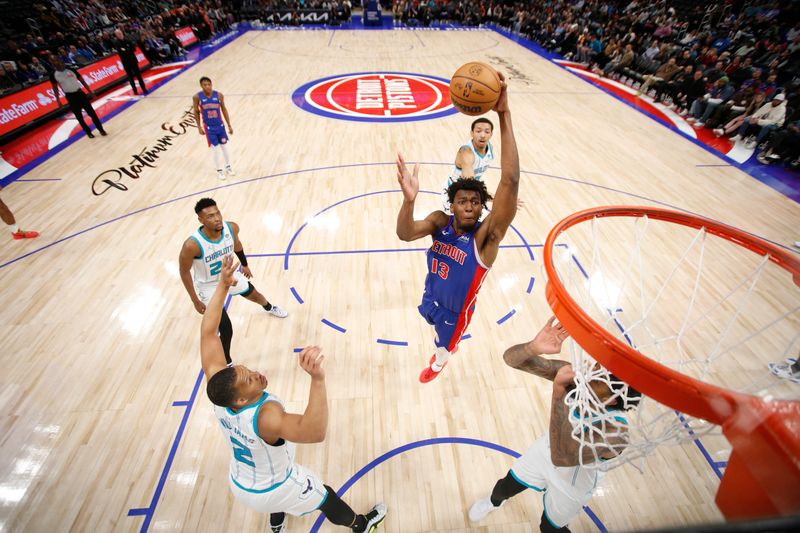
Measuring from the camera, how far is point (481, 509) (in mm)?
2850

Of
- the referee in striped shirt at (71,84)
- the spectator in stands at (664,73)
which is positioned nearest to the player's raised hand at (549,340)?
the referee in striped shirt at (71,84)

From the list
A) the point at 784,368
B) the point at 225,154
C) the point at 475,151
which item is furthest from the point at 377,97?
the point at 784,368

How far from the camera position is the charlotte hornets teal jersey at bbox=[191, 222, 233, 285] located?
354cm

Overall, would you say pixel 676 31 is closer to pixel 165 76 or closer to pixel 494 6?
pixel 494 6

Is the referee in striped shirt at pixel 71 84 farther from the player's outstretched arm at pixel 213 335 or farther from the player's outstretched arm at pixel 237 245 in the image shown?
the player's outstretched arm at pixel 213 335

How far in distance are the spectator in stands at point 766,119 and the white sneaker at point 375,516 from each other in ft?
39.9

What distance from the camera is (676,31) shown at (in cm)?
1572

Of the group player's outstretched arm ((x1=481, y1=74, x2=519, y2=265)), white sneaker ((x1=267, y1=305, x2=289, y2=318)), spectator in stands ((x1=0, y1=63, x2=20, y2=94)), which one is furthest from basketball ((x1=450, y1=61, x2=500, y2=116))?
spectator in stands ((x1=0, y1=63, x2=20, y2=94))

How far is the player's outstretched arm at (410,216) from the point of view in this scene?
2684 millimetres

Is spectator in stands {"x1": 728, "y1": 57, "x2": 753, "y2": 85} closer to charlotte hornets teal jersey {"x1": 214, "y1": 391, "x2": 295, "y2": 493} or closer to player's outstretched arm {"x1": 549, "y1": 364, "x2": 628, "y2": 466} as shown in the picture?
player's outstretched arm {"x1": 549, "y1": 364, "x2": 628, "y2": 466}

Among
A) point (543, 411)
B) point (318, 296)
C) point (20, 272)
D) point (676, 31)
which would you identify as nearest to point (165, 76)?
point (20, 272)

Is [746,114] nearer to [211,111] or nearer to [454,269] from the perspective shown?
[454,269]

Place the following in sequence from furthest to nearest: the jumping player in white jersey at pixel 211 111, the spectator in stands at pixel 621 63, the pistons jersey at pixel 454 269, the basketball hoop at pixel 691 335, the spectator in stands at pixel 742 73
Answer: the spectator in stands at pixel 621 63, the spectator in stands at pixel 742 73, the jumping player in white jersey at pixel 211 111, the pistons jersey at pixel 454 269, the basketball hoop at pixel 691 335

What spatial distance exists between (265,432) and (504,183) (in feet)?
→ 6.90
